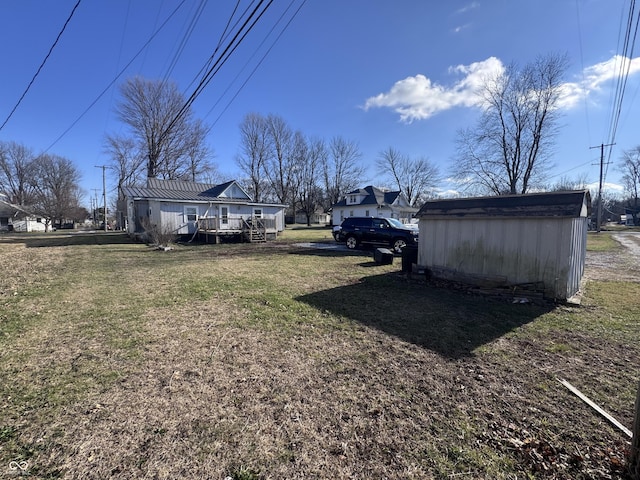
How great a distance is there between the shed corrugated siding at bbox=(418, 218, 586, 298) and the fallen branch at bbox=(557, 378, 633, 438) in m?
3.82

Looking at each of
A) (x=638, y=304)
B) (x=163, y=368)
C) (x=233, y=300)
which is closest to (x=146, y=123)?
(x=233, y=300)

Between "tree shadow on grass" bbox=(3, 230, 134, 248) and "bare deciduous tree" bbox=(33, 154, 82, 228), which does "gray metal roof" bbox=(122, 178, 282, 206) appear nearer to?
"tree shadow on grass" bbox=(3, 230, 134, 248)

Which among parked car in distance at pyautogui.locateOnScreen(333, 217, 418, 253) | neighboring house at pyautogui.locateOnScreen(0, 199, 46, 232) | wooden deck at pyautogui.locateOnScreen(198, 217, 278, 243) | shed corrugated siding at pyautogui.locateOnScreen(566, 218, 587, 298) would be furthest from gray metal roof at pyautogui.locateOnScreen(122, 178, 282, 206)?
neighboring house at pyautogui.locateOnScreen(0, 199, 46, 232)

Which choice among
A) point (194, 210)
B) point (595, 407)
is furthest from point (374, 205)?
point (595, 407)

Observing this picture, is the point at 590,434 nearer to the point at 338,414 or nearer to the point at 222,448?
the point at 338,414

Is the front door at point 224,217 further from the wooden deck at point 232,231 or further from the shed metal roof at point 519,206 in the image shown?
the shed metal roof at point 519,206

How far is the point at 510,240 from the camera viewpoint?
6879 millimetres

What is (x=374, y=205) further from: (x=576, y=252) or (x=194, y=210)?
(x=576, y=252)

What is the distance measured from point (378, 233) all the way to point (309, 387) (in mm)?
11953

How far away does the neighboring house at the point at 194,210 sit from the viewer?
63.1 feet

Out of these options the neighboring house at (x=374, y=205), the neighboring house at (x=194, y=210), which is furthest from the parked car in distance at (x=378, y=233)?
the neighboring house at (x=374, y=205)

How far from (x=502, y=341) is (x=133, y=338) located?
5.34 meters

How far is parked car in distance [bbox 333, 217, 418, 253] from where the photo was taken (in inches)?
541

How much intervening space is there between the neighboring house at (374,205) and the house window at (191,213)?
2659 cm
